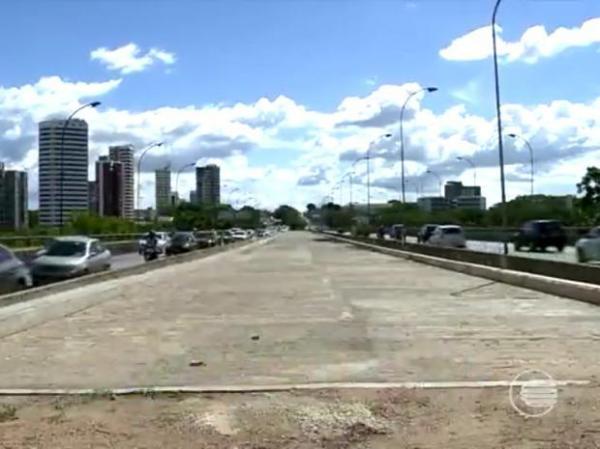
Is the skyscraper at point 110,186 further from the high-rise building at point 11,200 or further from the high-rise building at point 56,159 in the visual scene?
the high-rise building at point 56,159

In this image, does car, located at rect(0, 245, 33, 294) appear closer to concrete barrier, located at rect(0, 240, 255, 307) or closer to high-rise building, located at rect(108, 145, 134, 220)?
concrete barrier, located at rect(0, 240, 255, 307)

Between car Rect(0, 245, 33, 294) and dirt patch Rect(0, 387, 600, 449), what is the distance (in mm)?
11495

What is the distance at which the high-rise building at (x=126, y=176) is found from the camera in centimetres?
13732

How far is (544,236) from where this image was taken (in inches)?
1996

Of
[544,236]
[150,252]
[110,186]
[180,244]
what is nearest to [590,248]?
[544,236]

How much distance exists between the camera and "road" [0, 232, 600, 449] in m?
7.47

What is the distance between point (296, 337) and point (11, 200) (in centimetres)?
8433

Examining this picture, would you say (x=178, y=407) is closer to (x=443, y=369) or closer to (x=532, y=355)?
(x=443, y=369)

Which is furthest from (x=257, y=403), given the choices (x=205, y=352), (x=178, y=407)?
(x=205, y=352)

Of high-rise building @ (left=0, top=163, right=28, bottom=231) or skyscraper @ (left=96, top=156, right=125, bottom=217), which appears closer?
high-rise building @ (left=0, top=163, right=28, bottom=231)

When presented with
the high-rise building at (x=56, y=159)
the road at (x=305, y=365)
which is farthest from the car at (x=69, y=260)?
the high-rise building at (x=56, y=159)

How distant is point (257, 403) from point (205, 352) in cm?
365

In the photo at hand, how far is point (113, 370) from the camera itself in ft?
35.5

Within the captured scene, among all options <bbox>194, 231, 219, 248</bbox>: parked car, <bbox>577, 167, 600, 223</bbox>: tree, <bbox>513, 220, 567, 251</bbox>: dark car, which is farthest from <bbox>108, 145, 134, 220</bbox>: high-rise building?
<bbox>513, 220, 567, 251</bbox>: dark car
